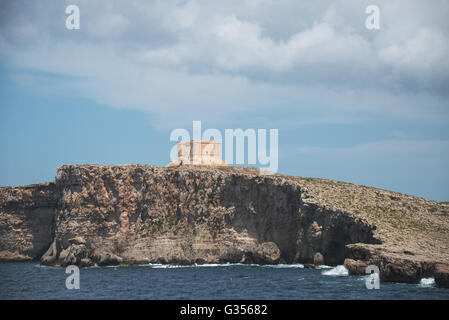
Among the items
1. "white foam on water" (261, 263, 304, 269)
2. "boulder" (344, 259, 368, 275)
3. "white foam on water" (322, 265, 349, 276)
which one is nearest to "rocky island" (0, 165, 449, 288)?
"white foam on water" (261, 263, 304, 269)

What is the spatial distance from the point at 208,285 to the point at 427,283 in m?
24.8

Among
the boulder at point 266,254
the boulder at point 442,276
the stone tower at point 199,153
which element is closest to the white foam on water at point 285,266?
the boulder at point 266,254

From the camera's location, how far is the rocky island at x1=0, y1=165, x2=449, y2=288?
86.0m

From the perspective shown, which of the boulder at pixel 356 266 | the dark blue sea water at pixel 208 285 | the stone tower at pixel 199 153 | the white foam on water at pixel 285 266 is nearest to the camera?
the dark blue sea water at pixel 208 285

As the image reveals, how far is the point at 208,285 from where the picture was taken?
2501 inches

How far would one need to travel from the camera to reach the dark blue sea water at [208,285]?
56094mm

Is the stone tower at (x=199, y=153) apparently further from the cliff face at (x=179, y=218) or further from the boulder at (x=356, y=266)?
the boulder at (x=356, y=266)

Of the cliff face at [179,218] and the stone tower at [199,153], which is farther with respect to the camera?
the stone tower at [199,153]

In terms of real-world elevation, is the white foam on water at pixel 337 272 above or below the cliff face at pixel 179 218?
below

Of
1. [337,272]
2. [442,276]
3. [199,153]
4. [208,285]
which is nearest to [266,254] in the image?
[337,272]

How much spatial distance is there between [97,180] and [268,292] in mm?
50299

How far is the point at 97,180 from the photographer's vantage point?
326ft

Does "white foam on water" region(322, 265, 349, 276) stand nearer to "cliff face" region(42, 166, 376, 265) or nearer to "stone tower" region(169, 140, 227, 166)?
"cliff face" region(42, 166, 376, 265)
